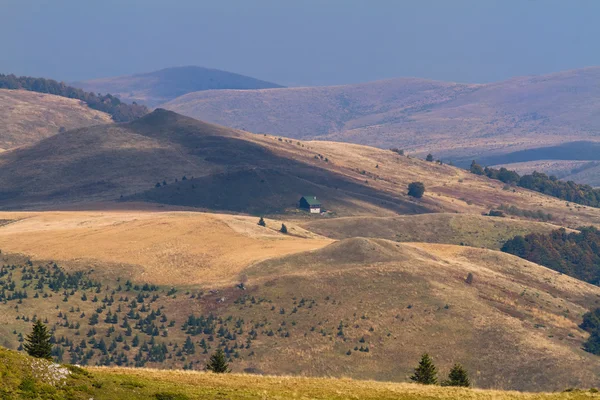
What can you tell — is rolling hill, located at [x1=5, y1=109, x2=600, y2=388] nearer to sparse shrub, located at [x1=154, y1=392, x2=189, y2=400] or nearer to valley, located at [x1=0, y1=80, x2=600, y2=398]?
valley, located at [x1=0, y1=80, x2=600, y2=398]

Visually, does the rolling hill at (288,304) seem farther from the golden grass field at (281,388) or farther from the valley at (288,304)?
the golden grass field at (281,388)

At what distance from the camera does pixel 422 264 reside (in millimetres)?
125500

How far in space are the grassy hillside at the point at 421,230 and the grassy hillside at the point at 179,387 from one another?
137m

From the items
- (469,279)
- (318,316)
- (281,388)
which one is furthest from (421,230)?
(281,388)

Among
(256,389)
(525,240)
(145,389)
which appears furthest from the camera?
(525,240)

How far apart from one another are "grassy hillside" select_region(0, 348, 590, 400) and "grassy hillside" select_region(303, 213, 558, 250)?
5390 inches

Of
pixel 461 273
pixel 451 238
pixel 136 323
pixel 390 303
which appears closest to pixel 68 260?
pixel 136 323

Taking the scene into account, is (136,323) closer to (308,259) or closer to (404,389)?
(308,259)

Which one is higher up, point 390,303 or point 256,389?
point 256,389

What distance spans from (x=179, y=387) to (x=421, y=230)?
6313 inches

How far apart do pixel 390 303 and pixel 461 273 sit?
20.4 meters

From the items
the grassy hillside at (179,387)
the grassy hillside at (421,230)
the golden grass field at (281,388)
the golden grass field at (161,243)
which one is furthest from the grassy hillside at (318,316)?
the grassy hillside at (179,387)

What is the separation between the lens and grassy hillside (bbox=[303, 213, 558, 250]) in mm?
183500

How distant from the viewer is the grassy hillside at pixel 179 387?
3020cm
